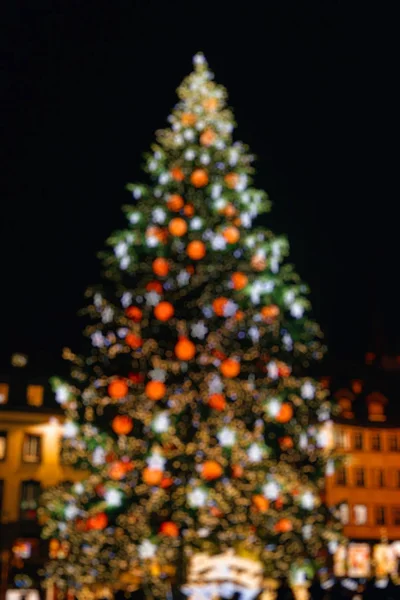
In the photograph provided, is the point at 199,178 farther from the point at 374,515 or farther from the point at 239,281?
the point at 374,515

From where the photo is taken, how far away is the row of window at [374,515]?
52.0m

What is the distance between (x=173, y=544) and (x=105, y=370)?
4.25 metres

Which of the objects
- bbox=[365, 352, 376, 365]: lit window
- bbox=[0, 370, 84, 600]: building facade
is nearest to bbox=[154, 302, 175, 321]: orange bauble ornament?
bbox=[0, 370, 84, 600]: building facade

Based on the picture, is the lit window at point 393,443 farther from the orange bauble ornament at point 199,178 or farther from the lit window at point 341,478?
the orange bauble ornament at point 199,178

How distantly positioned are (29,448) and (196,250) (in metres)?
30.6

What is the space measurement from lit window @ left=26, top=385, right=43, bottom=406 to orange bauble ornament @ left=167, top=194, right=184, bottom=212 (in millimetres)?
30157

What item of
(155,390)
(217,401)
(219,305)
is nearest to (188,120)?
(219,305)

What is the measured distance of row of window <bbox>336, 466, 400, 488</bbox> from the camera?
172 feet

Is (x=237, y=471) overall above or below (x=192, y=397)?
below

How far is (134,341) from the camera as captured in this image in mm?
19156

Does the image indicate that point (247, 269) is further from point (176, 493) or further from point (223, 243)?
point (176, 493)

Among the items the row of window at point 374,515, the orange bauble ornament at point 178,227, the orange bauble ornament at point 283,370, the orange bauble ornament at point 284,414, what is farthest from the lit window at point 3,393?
the orange bauble ornament at point 284,414

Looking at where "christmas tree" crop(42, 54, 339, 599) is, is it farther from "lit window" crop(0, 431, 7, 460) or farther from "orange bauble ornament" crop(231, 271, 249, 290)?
"lit window" crop(0, 431, 7, 460)

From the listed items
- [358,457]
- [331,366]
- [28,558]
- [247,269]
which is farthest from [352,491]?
[247,269]
